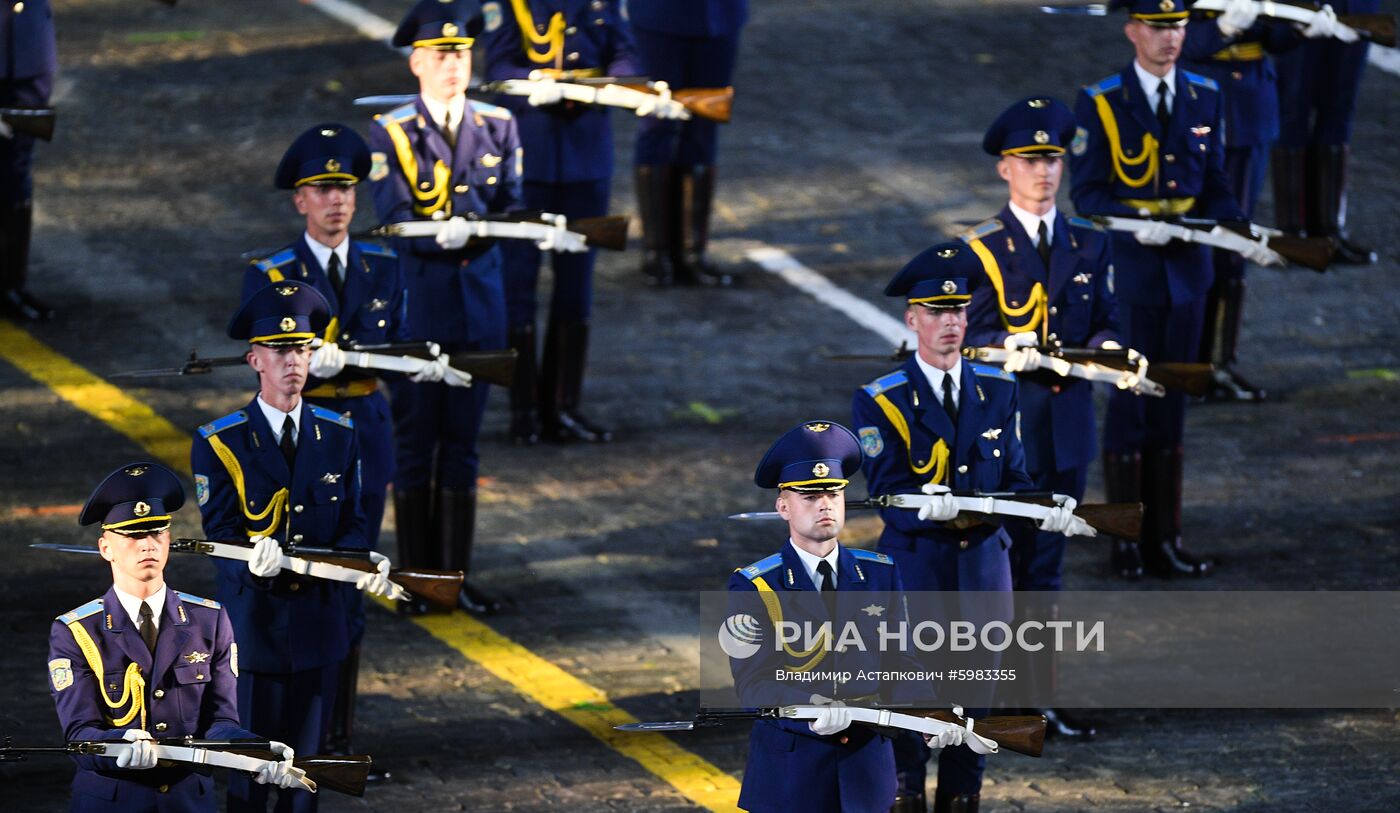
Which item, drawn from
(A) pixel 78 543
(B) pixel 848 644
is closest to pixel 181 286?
(A) pixel 78 543

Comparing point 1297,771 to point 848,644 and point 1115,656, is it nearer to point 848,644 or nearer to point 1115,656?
point 1115,656

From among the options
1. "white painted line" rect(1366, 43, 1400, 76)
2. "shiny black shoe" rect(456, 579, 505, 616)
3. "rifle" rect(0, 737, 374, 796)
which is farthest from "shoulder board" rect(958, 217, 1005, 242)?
"white painted line" rect(1366, 43, 1400, 76)

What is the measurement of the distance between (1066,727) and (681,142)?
24.2 feet

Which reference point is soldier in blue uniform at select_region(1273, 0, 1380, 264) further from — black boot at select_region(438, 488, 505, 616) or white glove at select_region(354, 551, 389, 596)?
white glove at select_region(354, 551, 389, 596)

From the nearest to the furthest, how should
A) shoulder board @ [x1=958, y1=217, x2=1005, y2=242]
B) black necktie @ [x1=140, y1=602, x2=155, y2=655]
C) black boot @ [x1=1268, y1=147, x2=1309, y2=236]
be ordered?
black necktie @ [x1=140, y1=602, x2=155, y2=655] → shoulder board @ [x1=958, y1=217, x2=1005, y2=242] → black boot @ [x1=1268, y1=147, x2=1309, y2=236]

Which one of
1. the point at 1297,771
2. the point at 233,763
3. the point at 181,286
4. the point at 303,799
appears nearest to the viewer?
the point at 233,763

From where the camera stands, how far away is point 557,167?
1714 cm

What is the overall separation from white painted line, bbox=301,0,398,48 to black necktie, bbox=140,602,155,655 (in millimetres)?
15211

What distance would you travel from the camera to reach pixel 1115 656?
1451 cm

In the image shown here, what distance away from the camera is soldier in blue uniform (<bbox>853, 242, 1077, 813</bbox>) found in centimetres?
1200

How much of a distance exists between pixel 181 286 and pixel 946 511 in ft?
31.1

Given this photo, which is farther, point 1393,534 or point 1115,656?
point 1393,534

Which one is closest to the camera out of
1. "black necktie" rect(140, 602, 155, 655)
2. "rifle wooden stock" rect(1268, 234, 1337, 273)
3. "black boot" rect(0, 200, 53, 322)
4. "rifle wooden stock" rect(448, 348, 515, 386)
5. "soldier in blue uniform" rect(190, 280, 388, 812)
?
"black necktie" rect(140, 602, 155, 655)

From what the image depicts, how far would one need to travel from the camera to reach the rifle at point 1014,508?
12047mm
